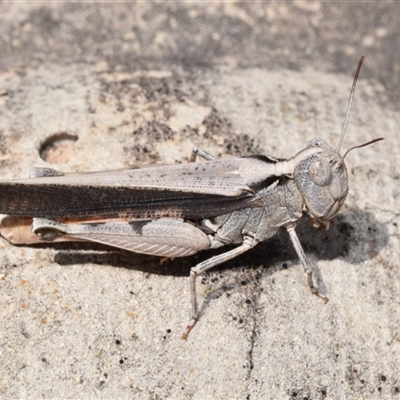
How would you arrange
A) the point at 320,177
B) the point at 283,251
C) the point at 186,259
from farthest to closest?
1. the point at 283,251
2. the point at 186,259
3. the point at 320,177

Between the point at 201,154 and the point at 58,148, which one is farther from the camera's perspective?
the point at 58,148

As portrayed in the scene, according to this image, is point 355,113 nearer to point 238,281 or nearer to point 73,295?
point 238,281

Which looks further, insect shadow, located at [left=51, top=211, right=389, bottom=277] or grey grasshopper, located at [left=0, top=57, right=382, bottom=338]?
insect shadow, located at [left=51, top=211, right=389, bottom=277]

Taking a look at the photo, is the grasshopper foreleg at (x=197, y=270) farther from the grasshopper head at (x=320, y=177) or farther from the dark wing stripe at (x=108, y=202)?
the grasshopper head at (x=320, y=177)

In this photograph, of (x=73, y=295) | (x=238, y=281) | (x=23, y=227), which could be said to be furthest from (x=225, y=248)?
(x=23, y=227)

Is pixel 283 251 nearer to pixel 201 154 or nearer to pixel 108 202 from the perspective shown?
pixel 201 154

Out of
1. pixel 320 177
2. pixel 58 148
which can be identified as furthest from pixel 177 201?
pixel 58 148

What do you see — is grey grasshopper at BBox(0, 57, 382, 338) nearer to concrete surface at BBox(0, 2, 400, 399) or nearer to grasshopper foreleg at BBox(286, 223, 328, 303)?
grasshopper foreleg at BBox(286, 223, 328, 303)

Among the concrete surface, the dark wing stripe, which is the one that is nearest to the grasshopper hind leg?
the concrete surface
